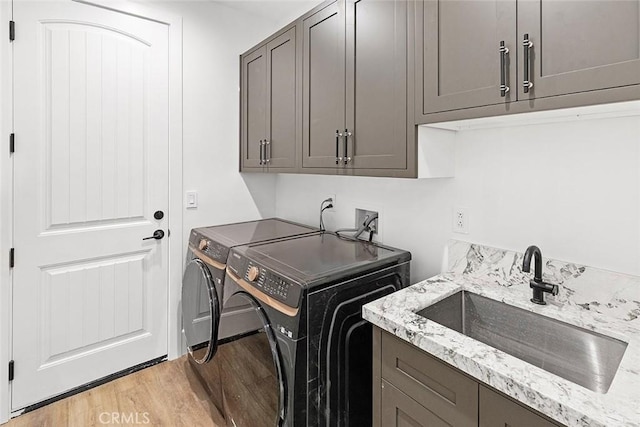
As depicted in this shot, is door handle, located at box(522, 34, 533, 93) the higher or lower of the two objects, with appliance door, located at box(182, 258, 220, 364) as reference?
higher

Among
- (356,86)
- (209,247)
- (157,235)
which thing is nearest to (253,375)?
(209,247)

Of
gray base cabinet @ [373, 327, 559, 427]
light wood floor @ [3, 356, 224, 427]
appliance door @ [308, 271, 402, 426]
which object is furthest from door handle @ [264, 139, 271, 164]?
light wood floor @ [3, 356, 224, 427]

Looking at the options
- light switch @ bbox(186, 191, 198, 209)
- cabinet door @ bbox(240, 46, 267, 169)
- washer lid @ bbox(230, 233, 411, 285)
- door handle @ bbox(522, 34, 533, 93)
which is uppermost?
cabinet door @ bbox(240, 46, 267, 169)

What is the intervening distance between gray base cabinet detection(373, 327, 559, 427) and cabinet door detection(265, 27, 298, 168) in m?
1.29

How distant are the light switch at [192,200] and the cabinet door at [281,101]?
643mm

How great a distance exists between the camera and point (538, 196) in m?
1.33

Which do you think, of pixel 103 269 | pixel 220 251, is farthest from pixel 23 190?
pixel 220 251

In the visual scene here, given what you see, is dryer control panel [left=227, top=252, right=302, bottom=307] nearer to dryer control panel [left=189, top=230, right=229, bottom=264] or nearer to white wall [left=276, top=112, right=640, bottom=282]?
dryer control panel [left=189, top=230, right=229, bottom=264]

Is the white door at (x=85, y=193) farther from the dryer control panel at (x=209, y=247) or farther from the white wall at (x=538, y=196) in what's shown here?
the white wall at (x=538, y=196)

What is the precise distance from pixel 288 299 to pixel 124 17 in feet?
6.92

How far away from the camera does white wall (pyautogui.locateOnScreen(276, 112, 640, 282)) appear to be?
1128 millimetres

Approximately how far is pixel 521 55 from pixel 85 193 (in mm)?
2341

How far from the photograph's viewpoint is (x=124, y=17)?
211 centimetres

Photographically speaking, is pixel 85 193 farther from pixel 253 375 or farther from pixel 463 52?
pixel 463 52
